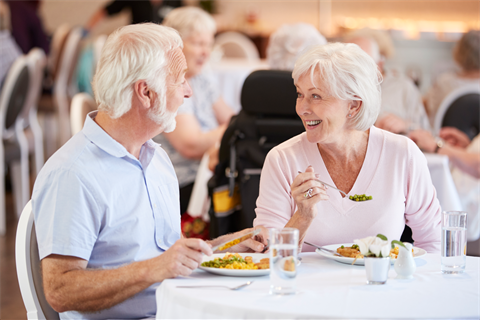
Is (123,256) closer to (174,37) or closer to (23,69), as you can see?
(174,37)

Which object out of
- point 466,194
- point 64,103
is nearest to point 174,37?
point 466,194

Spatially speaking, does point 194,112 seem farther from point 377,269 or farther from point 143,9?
point 143,9

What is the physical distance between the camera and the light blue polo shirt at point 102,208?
1.34 m

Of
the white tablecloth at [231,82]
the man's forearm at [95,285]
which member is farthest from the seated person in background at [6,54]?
the man's forearm at [95,285]

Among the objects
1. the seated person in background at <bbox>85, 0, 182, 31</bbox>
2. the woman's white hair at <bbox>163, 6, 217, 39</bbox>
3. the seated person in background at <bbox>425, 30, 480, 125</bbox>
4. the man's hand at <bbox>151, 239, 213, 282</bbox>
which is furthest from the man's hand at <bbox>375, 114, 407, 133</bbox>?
the seated person in background at <bbox>85, 0, 182, 31</bbox>

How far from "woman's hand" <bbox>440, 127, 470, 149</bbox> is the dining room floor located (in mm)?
2381

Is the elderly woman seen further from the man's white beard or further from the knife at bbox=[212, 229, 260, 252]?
the man's white beard

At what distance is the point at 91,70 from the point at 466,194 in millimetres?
5028

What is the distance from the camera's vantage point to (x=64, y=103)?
6.05 m

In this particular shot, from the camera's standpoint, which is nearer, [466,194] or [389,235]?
[389,235]

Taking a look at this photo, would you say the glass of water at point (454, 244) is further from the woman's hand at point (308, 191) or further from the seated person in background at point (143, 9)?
the seated person in background at point (143, 9)

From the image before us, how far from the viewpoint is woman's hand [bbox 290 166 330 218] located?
150 centimetres

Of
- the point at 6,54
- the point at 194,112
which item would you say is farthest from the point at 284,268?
the point at 6,54

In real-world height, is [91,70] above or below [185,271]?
above
